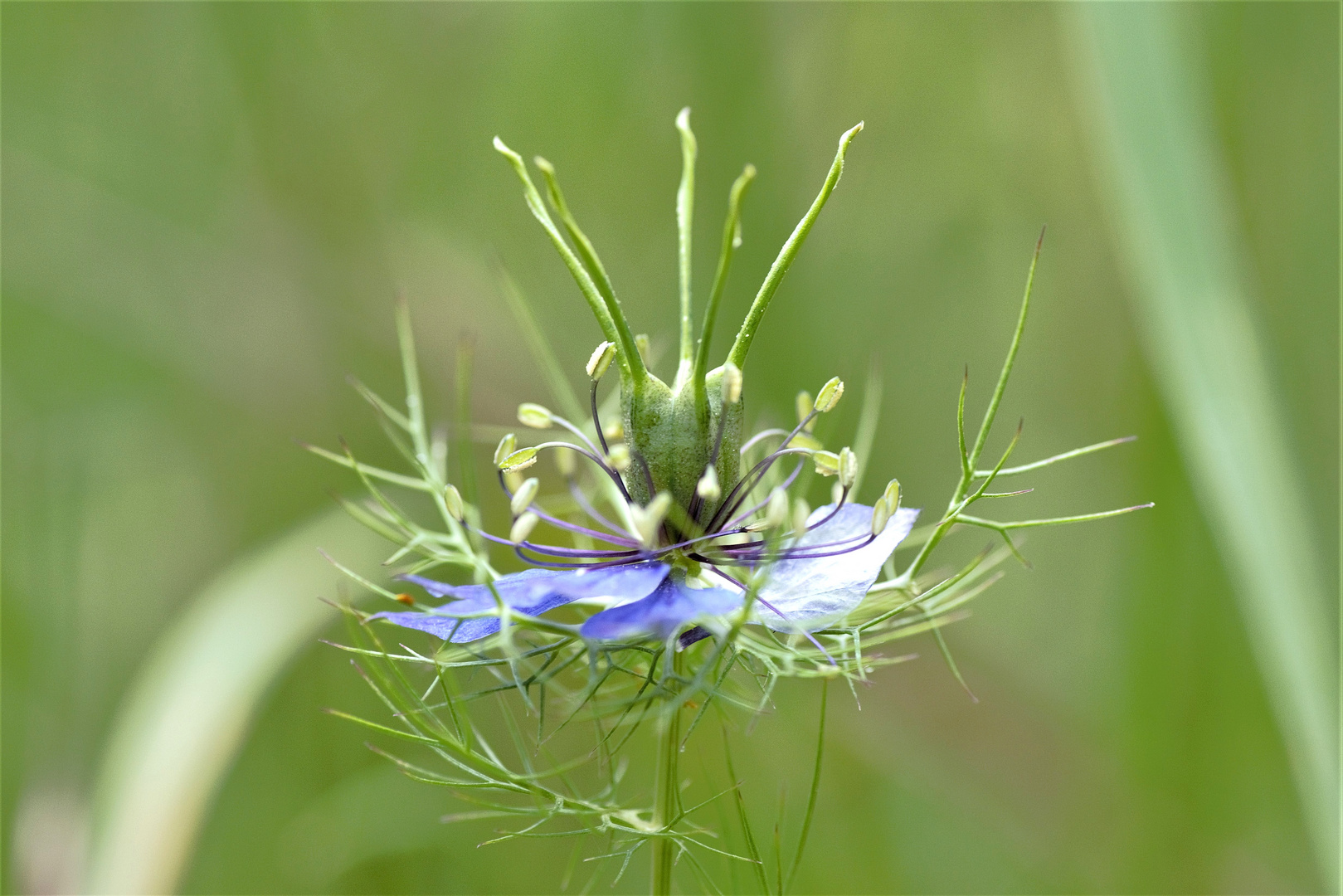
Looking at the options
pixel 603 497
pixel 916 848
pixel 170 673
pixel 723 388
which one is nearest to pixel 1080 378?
pixel 916 848

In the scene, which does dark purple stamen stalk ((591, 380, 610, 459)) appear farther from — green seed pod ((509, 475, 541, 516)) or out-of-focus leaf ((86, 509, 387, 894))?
out-of-focus leaf ((86, 509, 387, 894))

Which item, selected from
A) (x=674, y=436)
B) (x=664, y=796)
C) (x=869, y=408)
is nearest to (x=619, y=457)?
(x=674, y=436)

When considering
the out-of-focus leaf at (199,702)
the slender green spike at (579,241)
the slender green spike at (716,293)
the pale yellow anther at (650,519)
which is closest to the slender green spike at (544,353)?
the slender green spike at (579,241)

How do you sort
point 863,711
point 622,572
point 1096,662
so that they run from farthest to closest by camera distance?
point 1096,662, point 863,711, point 622,572

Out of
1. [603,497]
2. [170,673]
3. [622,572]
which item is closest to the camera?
[622,572]

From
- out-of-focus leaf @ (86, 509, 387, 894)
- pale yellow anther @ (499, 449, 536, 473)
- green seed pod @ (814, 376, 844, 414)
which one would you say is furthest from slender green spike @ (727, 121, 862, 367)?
out-of-focus leaf @ (86, 509, 387, 894)

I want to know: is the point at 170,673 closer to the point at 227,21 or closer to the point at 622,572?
the point at 622,572

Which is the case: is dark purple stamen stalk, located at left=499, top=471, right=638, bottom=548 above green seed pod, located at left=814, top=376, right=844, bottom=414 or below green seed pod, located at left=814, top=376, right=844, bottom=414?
below

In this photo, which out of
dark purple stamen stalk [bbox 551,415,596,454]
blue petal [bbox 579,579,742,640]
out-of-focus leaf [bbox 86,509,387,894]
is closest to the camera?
blue petal [bbox 579,579,742,640]
